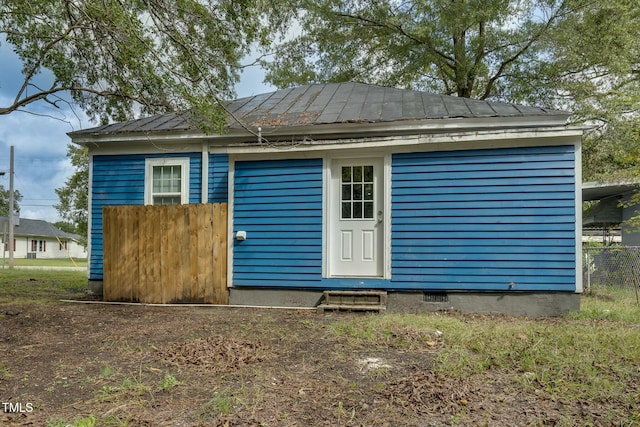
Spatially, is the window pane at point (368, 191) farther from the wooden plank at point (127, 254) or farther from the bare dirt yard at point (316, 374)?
the wooden plank at point (127, 254)

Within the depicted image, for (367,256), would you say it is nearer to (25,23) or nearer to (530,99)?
(25,23)

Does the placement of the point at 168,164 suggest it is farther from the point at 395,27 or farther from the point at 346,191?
the point at 395,27

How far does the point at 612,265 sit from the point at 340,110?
7.82m

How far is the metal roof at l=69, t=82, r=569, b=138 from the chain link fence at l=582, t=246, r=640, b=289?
13.4 feet

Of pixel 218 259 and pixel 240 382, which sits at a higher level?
pixel 218 259

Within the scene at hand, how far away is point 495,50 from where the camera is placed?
15.7 metres

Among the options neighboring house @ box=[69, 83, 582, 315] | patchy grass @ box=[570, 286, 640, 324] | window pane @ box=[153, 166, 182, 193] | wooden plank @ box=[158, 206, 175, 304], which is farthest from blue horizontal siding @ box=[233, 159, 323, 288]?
patchy grass @ box=[570, 286, 640, 324]

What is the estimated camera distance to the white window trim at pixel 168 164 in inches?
316

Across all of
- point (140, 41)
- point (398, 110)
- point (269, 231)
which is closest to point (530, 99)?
point (398, 110)

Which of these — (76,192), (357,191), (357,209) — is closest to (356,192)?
(357,191)

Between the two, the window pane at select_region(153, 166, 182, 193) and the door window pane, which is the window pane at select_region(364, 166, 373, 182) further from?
the window pane at select_region(153, 166, 182, 193)

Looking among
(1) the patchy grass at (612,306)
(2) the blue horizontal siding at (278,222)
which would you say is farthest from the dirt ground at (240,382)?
(1) the patchy grass at (612,306)

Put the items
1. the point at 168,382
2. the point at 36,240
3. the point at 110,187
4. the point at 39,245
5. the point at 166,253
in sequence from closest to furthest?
the point at 168,382 → the point at 166,253 → the point at 110,187 → the point at 36,240 → the point at 39,245

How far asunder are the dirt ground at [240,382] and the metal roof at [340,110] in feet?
12.7
